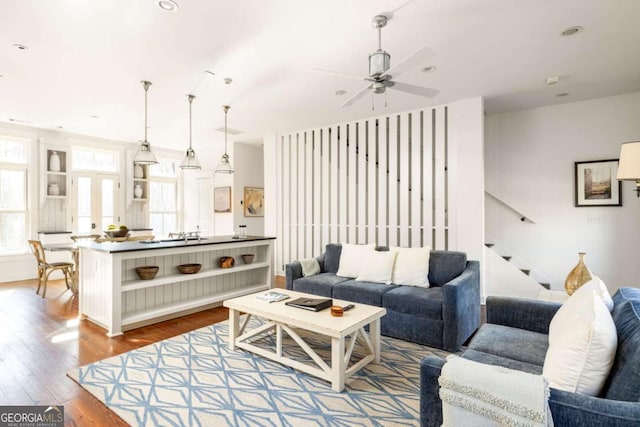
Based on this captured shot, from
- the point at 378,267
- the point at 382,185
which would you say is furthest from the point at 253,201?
the point at 378,267

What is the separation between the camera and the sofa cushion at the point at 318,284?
3.95 meters

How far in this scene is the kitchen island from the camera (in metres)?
3.55

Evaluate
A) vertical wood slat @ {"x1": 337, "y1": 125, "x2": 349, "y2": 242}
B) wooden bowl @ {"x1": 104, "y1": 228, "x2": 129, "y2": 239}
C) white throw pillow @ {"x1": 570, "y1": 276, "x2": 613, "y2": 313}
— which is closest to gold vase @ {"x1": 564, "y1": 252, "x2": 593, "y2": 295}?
white throw pillow @ {"x1": 570, "y1": 276, "x2": 613, "y2": 313}

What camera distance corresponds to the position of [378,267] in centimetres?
400

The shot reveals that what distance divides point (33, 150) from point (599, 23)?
28.8 feet

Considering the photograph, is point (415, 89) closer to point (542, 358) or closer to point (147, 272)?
point (542, 358)

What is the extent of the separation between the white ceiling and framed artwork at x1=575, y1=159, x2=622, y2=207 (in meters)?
1.00

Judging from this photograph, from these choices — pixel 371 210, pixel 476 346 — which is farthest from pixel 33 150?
pixel 476 346

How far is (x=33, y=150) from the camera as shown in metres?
6.44

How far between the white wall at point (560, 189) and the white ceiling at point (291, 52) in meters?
0.31

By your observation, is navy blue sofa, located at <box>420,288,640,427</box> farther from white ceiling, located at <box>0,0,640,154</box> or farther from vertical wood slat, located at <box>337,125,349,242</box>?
vertical wood slat, located at <box>337,125,349,242</box>

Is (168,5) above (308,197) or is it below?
above

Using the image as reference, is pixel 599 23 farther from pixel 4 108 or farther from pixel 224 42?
pixel 4 108

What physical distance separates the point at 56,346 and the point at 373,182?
15.2ft
